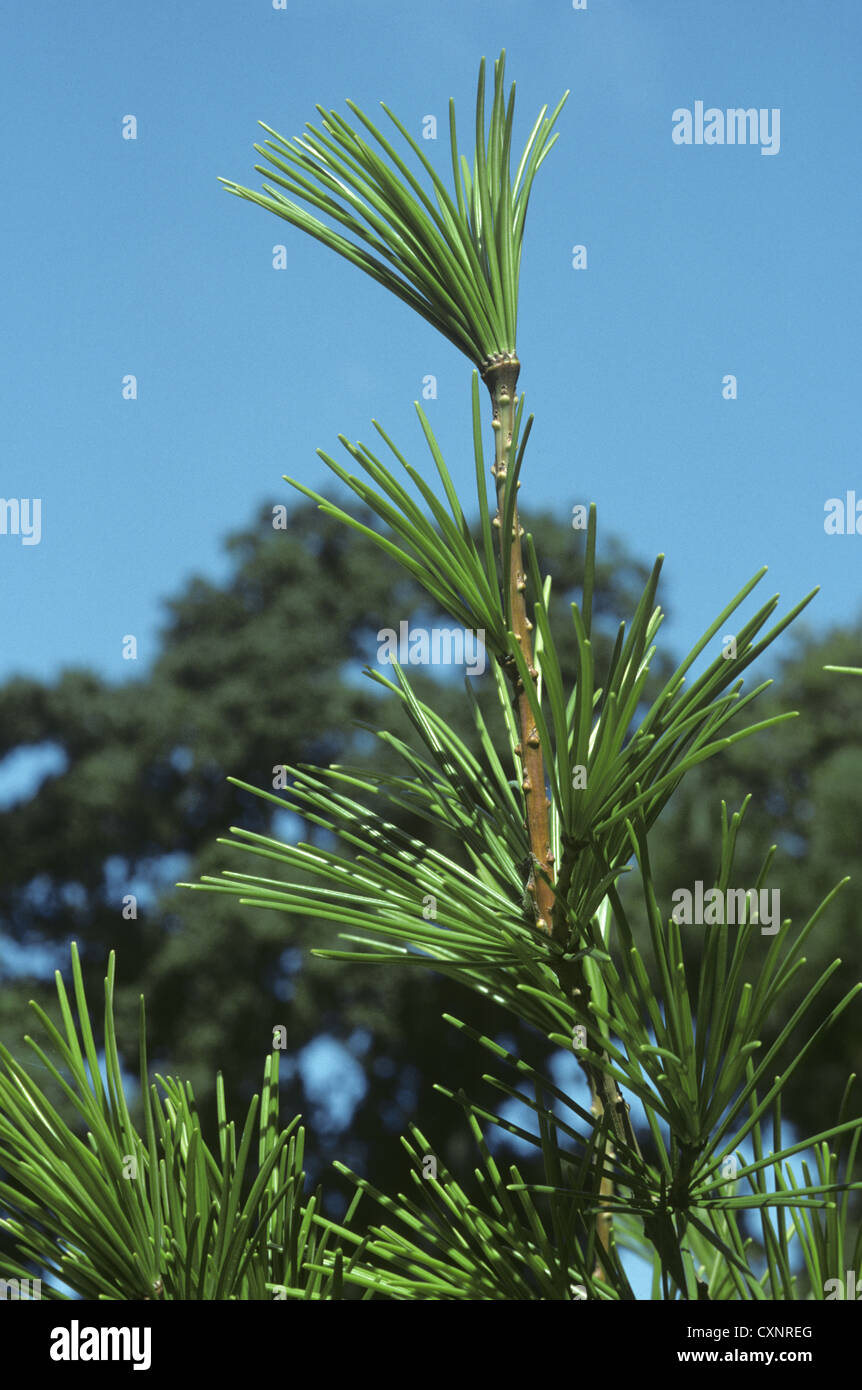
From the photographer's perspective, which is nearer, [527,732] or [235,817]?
[527,732]

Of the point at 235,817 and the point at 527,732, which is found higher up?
the point at 235,817

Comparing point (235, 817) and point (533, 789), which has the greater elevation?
point (235, 817)

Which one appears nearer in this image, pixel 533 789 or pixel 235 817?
pixel 533 789

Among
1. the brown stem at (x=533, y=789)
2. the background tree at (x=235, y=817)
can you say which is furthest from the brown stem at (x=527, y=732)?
the background tree at (x=235, y=817)

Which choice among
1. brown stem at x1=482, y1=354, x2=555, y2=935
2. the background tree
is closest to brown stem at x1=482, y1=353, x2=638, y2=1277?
brown stem at x1=482, y1=354, x2=555, y2=935

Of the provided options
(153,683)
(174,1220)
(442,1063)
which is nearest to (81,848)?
(153,683)

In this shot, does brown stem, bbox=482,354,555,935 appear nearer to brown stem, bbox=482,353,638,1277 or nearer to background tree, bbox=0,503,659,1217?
brown stem, bbox=482,353,638,1277

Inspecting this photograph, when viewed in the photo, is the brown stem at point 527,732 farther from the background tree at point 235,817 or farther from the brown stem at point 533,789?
the background tree at point 235,817

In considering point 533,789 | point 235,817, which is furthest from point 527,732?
point 235,817

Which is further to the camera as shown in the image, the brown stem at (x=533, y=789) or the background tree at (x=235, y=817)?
the background tree at (x=235, y=817)

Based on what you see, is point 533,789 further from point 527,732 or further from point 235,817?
point 235,817

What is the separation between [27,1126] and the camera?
1.60ft

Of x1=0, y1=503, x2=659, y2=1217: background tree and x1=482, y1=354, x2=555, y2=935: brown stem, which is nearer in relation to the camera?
x1=482, y1=354, x2=555, y2=935: brown stem
